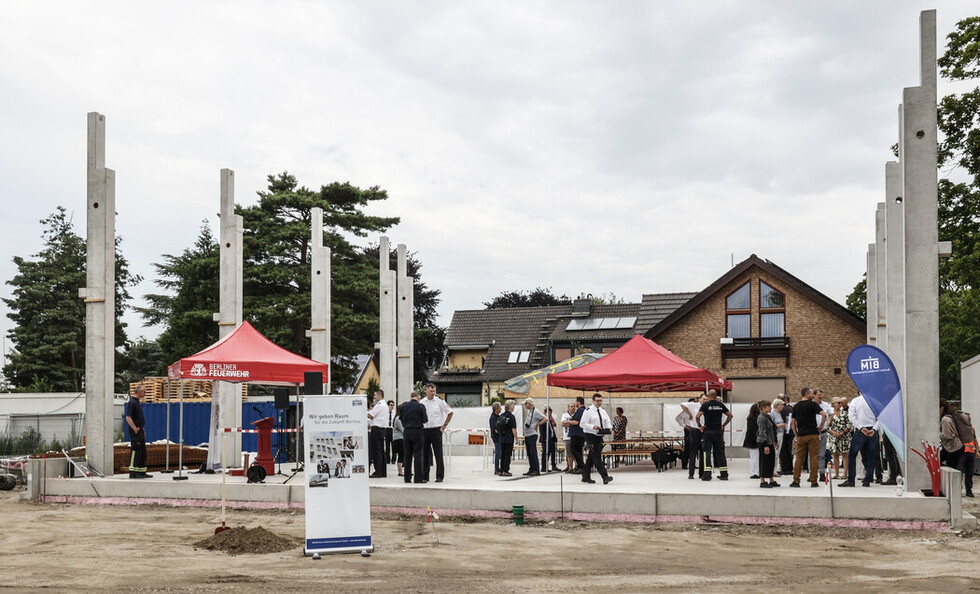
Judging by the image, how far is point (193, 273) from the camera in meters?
43.5

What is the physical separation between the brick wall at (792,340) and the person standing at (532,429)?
74.2 ft

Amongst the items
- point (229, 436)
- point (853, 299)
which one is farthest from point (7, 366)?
point (853, 299)

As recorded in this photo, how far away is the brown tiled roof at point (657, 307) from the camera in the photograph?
50031 mm

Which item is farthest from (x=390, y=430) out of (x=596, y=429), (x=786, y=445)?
(x=786, y=445)

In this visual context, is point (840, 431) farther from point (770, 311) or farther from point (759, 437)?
point (770, 311)

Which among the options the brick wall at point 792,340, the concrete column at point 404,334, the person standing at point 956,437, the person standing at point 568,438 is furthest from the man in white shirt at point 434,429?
the brick wall at point 792,340

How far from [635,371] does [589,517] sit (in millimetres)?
6169

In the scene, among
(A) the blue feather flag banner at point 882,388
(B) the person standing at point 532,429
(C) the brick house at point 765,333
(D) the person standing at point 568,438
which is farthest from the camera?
(C) the brick house at point 765,333

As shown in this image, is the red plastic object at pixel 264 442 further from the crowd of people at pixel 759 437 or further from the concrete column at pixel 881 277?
the concrete column at pixel 881 277

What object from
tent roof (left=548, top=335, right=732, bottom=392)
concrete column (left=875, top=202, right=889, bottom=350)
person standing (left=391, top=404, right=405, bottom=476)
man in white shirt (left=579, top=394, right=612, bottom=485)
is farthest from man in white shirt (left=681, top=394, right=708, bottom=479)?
concrete column (left=875, top=202, right=889, bottom=350)

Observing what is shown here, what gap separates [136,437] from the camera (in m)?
18.3

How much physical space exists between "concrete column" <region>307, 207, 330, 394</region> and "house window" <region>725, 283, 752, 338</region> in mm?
22721

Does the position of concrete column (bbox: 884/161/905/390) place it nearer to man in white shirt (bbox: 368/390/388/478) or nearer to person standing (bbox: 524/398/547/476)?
person standing (bbox: 524/398/547/476)

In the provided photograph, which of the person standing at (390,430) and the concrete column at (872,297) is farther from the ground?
the concrete column at (872,297)
